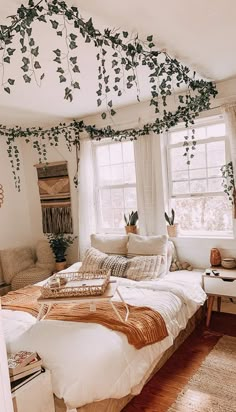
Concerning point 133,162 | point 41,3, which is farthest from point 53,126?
point 41,3

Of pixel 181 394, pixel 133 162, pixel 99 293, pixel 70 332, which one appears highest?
pixel 133 162

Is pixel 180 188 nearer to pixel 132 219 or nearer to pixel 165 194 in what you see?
pixel 165 194

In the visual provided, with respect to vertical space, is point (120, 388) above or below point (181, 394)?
above

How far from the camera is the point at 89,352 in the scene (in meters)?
1.87

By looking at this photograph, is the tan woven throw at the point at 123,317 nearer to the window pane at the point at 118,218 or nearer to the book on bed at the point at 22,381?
the book on bed at the point at 22,381

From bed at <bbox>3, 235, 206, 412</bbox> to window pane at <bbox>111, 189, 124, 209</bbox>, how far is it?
6.12 ft

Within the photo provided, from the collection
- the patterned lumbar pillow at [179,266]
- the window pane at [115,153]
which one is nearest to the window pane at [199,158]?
the window pane at [115,153]

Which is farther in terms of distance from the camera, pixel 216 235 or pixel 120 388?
pixel 216 235

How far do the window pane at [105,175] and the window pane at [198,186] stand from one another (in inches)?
49.3

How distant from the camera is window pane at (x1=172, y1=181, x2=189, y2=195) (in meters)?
3.78

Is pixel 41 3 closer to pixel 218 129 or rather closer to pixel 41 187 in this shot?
pixel 218 129

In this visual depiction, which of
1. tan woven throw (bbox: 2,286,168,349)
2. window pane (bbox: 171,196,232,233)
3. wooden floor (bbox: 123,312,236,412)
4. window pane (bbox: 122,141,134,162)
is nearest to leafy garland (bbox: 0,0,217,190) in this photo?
window pane (bbox: 122,141,134,162)

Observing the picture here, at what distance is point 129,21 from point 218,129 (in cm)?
191

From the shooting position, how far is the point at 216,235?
11.8 feet
